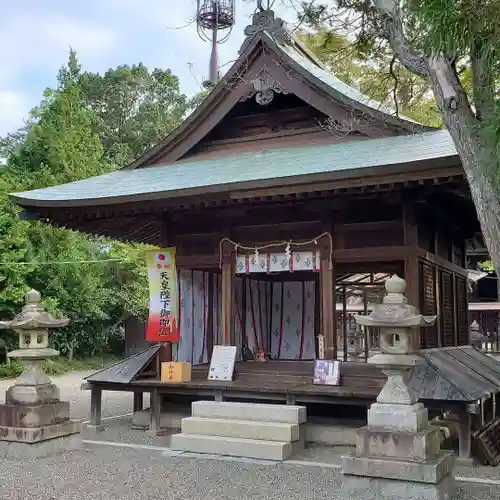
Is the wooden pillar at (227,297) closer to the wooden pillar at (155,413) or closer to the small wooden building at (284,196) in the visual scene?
the small wooden building at (284,196)

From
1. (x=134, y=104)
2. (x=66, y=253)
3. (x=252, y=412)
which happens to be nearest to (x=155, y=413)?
(x=252, y=412)

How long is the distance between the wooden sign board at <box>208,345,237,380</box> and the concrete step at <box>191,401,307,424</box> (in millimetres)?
651

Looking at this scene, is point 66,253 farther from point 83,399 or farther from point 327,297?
point 327,297

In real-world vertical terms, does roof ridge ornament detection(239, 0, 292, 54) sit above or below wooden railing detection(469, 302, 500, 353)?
above

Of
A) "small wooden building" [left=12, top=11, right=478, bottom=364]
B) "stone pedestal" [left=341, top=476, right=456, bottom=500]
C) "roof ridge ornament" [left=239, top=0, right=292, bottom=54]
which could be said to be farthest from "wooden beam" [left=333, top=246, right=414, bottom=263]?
"roof ridge ornament" [left=239, top=0, right=292, bottom=54]

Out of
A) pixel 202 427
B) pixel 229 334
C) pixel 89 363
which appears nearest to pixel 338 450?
pixel 202 427

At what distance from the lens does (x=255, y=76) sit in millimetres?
9602

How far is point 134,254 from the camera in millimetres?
21250

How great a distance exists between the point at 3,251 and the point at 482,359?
47.1 feet

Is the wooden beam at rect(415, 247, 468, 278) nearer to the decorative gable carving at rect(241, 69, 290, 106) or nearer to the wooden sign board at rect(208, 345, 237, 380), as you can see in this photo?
the wooden sign board at rect(208, 345, 237, 380)

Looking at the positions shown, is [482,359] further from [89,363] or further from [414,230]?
[89,363]

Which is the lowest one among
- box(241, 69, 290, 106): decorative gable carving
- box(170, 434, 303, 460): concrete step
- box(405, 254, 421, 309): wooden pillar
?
box(170, 434, 303, 460): concrete step

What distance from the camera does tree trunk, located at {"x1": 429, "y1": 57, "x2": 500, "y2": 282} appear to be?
4937 millimetres

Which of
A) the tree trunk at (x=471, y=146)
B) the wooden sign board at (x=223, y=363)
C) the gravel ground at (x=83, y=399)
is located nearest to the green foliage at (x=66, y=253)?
the gravel ground at (x=83, y=399)
